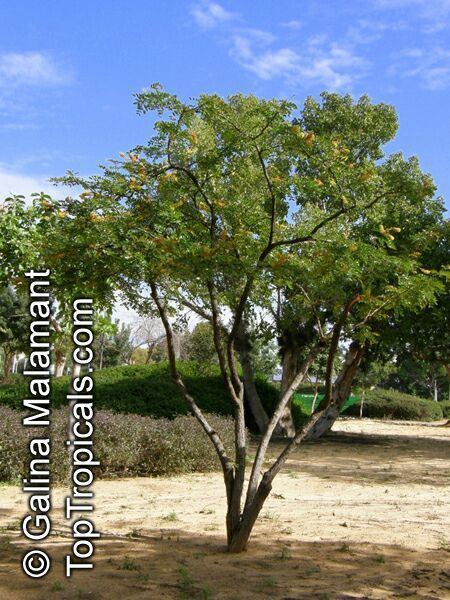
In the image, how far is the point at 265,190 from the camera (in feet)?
20.2

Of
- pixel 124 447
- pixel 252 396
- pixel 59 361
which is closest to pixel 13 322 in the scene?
pixel 59 361

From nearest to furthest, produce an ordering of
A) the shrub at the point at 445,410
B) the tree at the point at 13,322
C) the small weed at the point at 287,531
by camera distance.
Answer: the small weed at the point at 287,531 < the tree at the point at 13,322 < the shrub at the point at 445,410

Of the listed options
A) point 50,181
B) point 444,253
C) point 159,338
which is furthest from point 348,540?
point 159,338

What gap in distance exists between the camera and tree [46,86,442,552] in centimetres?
543

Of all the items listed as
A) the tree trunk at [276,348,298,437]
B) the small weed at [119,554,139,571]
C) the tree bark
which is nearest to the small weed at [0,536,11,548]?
the small weed at [119,554,139,571]

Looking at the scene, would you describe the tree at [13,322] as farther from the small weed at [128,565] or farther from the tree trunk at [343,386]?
the small weed at [128,565]

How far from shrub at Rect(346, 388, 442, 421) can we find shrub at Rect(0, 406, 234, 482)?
30.0 meters

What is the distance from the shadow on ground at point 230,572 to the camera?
4410 millimetres

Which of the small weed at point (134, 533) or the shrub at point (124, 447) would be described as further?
the shrub at point (124, 447)

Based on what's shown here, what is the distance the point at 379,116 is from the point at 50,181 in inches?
630

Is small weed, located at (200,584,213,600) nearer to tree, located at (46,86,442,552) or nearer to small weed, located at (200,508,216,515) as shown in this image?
tree, located at (46,86,442,552)

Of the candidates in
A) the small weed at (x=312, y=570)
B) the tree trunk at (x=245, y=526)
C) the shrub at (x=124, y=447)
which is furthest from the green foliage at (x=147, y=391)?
the small weed at (x=312, y=570)

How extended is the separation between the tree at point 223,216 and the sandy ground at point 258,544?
0.58 metres

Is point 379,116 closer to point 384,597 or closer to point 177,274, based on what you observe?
point 177,274
